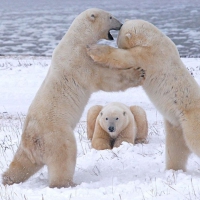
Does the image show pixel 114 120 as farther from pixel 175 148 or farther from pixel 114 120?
pixel 175 148

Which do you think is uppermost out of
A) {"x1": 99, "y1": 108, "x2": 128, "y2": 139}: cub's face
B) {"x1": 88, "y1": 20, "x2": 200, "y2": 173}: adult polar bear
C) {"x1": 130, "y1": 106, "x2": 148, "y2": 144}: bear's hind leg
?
{"x1": 88, "y1": 20, "x2": 200, "y2": 173}: adult polar bear

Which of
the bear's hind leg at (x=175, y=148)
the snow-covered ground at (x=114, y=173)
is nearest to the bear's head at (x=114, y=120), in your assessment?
the snow-covered ground at (x=114, y=173)

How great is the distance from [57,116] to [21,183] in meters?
0.87

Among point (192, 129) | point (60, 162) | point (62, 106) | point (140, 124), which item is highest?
point (62, 106)

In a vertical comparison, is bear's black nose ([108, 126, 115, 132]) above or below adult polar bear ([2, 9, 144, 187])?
below

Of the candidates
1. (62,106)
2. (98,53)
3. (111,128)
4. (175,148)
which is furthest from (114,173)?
(111,128)

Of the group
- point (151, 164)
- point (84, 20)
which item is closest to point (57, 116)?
point (84, 20)

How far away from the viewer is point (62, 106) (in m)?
5.07

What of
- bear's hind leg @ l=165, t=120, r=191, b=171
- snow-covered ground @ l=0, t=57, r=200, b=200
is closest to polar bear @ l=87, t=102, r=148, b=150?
snow-covered ground @ l=0, t=57, r=200, b=200

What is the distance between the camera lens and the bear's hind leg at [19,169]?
5.11 metres

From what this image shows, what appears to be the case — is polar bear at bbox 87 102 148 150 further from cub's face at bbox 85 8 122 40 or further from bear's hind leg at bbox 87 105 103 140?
cub's face at bbox 85 8 122 40

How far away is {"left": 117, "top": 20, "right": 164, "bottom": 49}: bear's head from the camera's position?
5.20m

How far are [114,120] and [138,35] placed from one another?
245cm

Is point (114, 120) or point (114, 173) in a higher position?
point (114, 173)
